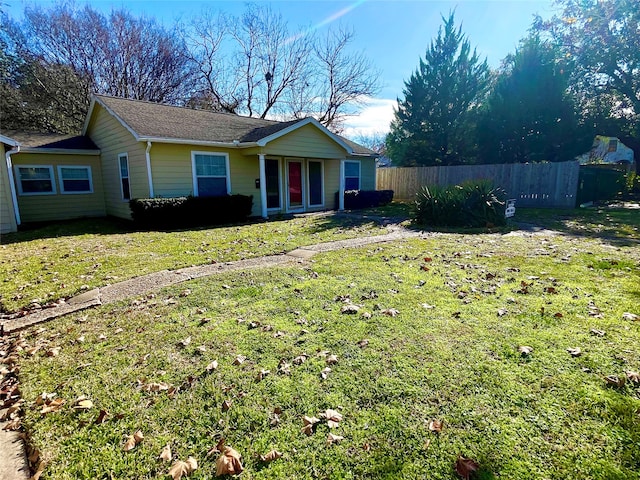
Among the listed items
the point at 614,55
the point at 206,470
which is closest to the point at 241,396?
the point at 206,470

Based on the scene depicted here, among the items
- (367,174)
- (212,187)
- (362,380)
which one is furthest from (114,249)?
(367,174)

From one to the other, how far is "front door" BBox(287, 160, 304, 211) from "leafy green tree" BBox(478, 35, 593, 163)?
12.2 m

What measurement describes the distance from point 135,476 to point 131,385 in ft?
3.04

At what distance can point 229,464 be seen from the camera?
192cm

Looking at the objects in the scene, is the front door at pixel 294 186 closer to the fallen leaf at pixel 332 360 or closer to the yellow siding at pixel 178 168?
the yellow siding at pixel 178 168

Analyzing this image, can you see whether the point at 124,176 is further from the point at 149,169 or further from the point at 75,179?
the point at 75,179

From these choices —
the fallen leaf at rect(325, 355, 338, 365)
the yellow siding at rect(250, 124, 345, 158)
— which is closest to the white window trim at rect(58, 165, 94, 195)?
the yellow siding at rect(250, 124, 345, 158)

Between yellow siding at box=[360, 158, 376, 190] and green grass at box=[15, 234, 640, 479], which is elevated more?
yellow siding at box=[360, 158, 376, 190]

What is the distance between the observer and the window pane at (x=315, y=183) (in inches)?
635

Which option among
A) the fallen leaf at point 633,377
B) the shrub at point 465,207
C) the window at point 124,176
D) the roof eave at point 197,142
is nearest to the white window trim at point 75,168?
the window at point 124,176

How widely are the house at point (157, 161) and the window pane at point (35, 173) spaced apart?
1.1 inches

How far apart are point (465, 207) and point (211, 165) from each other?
9.02 meters

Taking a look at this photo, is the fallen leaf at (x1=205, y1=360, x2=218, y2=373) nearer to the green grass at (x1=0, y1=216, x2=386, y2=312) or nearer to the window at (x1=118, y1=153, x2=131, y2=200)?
the green grass at (x1=0, y1=216, x2=386, y2=312)

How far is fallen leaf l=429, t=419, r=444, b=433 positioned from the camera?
2.14m
